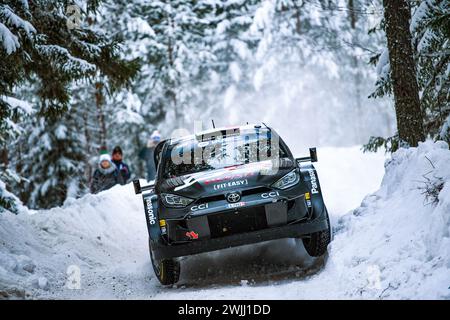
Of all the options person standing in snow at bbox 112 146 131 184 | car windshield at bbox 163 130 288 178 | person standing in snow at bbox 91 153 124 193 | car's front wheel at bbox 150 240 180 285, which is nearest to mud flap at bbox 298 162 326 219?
car windshield at bbox 163 130 288 178

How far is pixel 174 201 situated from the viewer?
7.32 m

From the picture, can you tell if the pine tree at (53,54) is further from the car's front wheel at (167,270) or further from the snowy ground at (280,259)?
the car's front wheel at (167,270)

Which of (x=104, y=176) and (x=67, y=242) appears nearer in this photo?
(x=67, y=242)

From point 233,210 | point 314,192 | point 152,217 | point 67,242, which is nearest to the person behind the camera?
point 233,210

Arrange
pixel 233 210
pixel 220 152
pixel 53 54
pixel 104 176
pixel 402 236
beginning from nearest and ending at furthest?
pixel 402 236 < pixel 233 210 < pixel 220 152 < pixel 53 54 < pixel 104 176

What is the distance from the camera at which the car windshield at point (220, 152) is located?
8164 mm

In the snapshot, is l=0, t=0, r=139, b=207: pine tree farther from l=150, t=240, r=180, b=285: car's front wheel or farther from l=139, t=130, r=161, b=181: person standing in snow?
l=139, t=130, r=161, b=181: person standing in snow

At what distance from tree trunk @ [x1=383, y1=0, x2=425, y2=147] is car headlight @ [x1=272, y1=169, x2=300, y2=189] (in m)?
2.61

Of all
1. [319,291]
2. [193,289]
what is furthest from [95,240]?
[319,291]

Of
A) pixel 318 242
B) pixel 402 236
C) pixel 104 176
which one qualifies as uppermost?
pixel 104 176

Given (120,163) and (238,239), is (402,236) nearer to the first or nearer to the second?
(238,239)

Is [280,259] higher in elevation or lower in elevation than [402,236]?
lower

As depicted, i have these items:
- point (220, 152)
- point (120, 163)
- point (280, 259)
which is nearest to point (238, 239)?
point (220, 152)

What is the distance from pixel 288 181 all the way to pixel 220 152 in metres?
1.37
